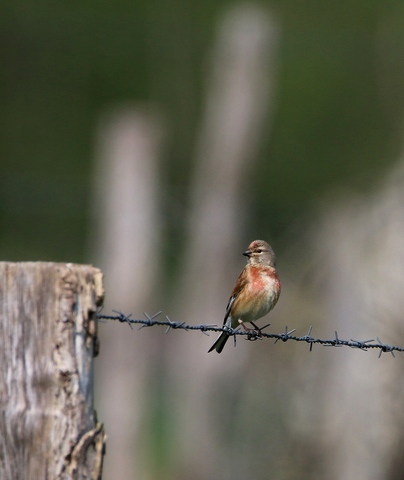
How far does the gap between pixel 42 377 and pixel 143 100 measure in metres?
19.6

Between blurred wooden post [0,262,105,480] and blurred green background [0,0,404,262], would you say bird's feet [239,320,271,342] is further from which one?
blurred green background [0,0,404,262]

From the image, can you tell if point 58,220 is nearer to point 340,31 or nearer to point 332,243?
point 340,31

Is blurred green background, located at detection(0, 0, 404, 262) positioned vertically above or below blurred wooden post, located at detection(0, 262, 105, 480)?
above

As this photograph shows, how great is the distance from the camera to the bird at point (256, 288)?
673 cm

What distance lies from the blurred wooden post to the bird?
2.99m

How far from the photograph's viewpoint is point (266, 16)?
11.8m

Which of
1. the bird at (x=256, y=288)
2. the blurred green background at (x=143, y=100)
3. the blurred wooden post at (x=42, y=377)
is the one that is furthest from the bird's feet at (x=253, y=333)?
the blurred green background at (x=143, y=100)

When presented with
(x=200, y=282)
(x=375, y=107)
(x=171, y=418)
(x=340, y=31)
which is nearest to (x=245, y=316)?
(x=200, y=282)

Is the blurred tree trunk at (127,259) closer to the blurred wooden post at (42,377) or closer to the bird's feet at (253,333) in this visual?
the bird's feet at (253,333)

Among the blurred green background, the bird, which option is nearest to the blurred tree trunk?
the bird

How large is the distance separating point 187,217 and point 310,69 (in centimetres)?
1288

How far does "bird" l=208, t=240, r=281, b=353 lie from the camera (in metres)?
6.73

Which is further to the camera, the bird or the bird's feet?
the bird

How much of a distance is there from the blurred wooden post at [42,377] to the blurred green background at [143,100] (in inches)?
633
